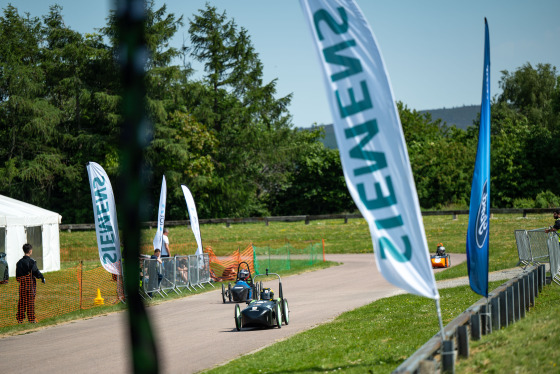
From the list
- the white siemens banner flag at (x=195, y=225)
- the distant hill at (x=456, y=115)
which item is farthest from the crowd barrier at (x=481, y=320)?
the distant hill at (x=456, y=115)

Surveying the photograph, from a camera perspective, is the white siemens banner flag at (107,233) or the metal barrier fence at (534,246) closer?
the white siemens banner flag at (107,233)

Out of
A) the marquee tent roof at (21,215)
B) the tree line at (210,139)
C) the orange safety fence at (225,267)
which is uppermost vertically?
the tree line at (210,139)

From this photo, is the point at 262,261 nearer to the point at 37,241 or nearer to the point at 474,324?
the point at 37,241

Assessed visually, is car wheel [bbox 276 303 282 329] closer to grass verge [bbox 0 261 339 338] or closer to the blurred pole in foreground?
grass verge [bbox 0 261 339 338]

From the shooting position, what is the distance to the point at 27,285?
15.0 metres

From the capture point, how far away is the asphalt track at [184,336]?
9.91 metres

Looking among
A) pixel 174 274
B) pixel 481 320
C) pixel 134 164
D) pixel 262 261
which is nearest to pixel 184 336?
pixel 481 320

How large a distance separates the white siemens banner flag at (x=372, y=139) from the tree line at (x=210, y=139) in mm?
40135

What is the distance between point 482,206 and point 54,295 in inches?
613

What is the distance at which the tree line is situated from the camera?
51469mm

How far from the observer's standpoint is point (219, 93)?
63.3 meters

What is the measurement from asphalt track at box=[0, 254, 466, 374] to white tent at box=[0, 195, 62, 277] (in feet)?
32.7

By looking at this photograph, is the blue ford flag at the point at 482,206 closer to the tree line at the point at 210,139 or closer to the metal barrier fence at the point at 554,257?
the metal barrier fence at the point at 554,257

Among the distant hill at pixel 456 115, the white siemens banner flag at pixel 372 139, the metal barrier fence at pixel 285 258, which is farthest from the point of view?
the distant hill at pixel 456 115
